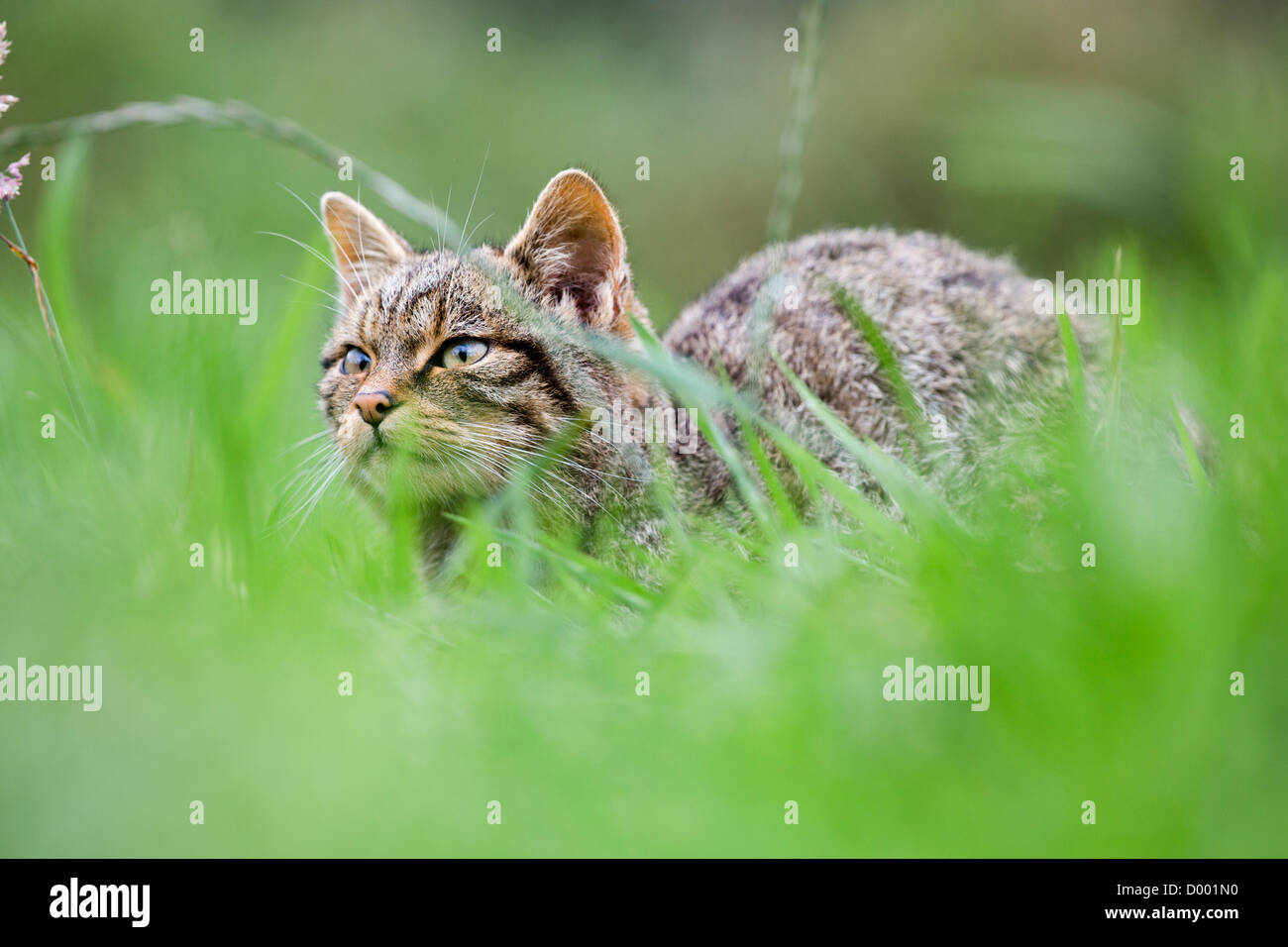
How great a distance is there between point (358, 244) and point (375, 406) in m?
0.88

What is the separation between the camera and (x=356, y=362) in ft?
9.20

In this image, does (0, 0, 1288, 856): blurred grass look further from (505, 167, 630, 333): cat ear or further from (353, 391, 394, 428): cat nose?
(505, 167, 630, 333): cat ear

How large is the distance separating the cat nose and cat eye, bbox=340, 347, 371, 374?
0.34 meters

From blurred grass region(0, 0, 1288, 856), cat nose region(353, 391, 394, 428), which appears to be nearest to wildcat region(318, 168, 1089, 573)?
cat nose region(353, 391, 394, 428)

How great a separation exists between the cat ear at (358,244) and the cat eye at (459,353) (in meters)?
0.52

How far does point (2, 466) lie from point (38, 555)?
472 mm

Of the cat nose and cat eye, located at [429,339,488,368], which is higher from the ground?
cat eye, located at [429,339,488,368]

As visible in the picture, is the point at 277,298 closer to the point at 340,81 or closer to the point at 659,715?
the point at 340,81

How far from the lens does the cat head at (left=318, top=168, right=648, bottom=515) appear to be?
2469mm

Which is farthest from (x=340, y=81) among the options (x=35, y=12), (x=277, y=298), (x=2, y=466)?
(x=2, y=466)

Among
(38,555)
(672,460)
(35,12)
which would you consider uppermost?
(35,12)

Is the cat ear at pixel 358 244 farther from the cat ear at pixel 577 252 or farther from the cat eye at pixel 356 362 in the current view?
the cat ear at pixel 577 252
